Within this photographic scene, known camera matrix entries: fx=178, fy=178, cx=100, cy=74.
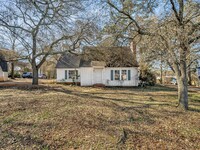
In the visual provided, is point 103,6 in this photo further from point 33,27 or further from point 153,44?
point 33,27

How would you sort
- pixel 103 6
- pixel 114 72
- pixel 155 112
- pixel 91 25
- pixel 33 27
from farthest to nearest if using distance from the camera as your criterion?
pixel 114 72, pixel 33 27, pixel 91 25, pixel 103 6, pixel 155 112

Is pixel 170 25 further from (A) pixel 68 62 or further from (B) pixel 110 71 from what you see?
(A) pixel 68 62

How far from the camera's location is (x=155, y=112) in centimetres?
807

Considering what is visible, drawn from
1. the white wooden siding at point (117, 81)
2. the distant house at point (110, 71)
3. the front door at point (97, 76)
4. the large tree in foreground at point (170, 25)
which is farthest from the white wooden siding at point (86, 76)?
the large tree in foreground at point (170, 25)

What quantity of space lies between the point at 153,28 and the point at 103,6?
298cm

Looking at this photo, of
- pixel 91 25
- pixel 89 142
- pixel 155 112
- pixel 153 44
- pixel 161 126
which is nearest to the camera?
pixel 89 142

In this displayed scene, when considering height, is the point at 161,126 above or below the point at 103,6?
below

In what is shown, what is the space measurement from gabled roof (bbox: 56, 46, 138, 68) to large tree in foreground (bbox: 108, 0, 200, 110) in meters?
7.46

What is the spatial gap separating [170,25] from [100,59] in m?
11.8

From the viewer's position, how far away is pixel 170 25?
26.7 feet

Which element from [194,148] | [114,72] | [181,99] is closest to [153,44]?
[181,99]

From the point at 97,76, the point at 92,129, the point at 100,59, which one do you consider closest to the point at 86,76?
the point at 97,76

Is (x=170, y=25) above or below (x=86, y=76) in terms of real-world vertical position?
above

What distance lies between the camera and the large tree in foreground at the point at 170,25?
7.98 m
